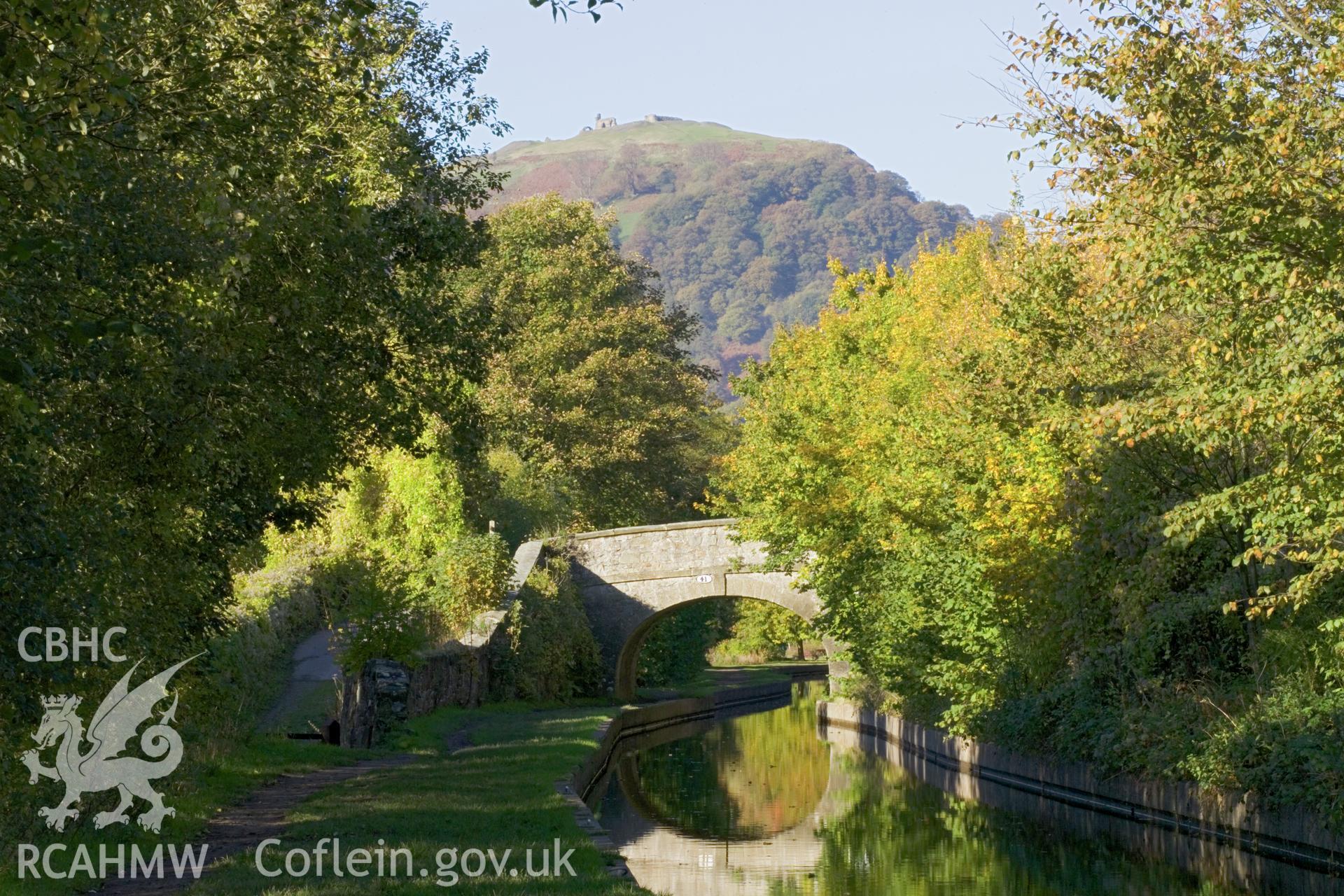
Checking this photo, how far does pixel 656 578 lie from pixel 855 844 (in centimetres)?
1997

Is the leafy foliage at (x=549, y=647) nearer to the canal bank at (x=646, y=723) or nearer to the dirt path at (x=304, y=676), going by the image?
the canal bank at (x=646, y=723)

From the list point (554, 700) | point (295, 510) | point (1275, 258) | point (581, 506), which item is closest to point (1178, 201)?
point (1275, 258)

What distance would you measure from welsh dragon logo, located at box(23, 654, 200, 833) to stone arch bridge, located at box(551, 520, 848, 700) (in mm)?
23794

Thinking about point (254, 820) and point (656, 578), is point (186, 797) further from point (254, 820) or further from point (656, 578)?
point (656, 578)

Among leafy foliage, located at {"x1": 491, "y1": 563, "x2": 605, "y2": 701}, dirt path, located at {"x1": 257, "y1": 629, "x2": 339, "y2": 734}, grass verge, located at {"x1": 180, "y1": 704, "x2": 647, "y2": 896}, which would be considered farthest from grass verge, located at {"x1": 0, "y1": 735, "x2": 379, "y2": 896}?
leafy foliage, located at {"x1": 491, "y1": 563, "x2": 605, "y2": 701}

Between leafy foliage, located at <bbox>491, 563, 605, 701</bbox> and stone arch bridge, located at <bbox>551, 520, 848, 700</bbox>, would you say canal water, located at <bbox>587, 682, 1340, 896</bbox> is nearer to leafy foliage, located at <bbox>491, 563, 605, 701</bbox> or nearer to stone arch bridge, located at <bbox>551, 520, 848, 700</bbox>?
leafy foliage, located at <bbox>491, 563, 605, 701</bbox>

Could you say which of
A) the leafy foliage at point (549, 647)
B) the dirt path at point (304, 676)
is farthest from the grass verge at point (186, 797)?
the leafy foliage at point (549, 647)

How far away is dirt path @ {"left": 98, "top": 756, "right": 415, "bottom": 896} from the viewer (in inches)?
357

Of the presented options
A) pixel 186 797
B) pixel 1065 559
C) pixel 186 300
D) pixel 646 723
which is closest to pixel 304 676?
pixel 646 723

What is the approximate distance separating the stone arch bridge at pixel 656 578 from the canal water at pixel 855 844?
10.1m

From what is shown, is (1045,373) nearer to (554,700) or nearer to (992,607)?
(992,607)

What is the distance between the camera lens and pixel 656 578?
117ft

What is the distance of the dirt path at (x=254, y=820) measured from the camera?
9.06 meters

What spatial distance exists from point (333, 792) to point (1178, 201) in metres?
8.83
